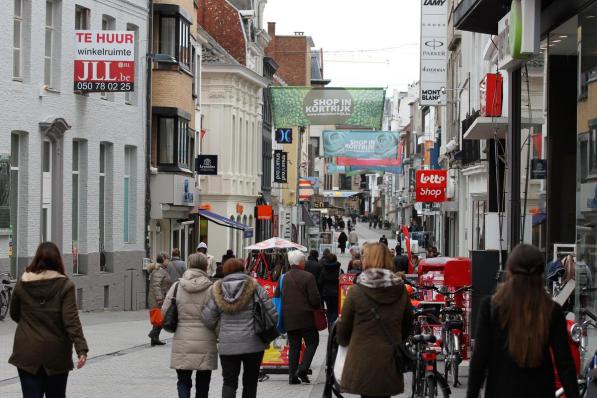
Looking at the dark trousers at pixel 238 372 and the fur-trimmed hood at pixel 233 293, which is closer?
the fur-trimmed hood at pixel 233 293

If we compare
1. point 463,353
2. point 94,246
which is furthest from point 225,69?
point 463,353

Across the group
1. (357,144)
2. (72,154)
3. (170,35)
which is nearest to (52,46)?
(72,154)

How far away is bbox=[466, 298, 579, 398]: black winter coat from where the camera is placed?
6820 millimetres

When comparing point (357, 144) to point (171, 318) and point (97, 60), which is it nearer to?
point (97, 60)

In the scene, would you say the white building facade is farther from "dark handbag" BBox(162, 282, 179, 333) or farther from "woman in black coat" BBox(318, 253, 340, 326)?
"dark handbag" BBox(162, 282, 179, 333)

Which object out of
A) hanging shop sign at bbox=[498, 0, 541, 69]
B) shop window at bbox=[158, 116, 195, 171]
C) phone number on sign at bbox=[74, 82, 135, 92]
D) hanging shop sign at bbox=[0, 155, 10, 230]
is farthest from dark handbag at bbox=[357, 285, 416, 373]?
shop window at bbox=[158, 116, 195, 171]

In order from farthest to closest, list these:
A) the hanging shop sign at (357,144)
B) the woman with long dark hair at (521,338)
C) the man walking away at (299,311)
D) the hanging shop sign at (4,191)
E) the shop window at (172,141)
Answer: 1. the hanging shop sign at (357,144)
2. the shop window at (172,141)
3. the hanging shop sign at (4,191)
4. the man walking away at (299,311)
5. the woman with long dark hair at (521,338)

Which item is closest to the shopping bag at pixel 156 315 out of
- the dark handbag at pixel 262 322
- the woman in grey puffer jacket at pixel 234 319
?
the woman in grey puffer jacket at pixel 234 319

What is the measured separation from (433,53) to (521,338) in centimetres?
3509

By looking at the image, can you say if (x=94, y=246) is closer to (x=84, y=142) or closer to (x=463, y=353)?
(x=84, y=142)

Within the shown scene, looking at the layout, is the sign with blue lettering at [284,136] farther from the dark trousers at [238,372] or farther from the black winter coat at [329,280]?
the dark trousers at [238,372]

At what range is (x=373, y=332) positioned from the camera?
29.0ft

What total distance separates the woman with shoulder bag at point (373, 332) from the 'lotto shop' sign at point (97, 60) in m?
21.6

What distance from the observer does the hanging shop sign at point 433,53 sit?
133ft
